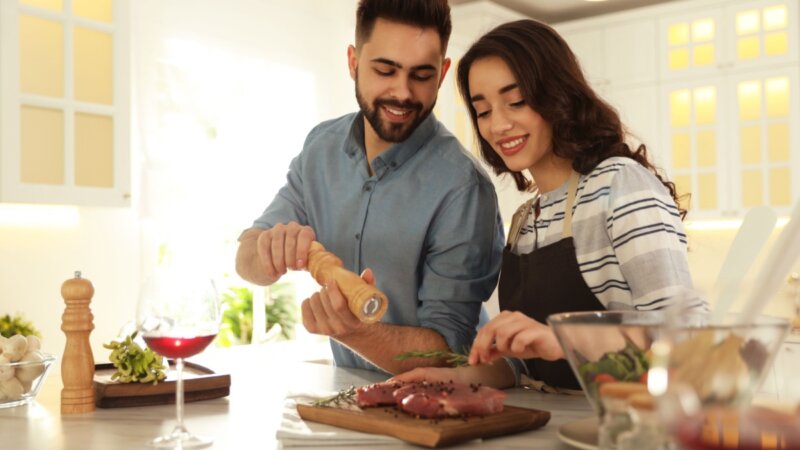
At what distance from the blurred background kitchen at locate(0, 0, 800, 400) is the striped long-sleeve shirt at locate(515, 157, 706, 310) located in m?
1.08

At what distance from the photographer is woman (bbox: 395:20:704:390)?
1.54 m

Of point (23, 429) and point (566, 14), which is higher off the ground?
point (566, 14)

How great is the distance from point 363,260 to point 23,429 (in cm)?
104

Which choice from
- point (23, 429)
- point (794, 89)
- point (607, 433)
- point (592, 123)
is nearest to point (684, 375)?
Answer: point (607, 433)

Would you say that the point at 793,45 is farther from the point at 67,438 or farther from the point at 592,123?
the point at 67,438

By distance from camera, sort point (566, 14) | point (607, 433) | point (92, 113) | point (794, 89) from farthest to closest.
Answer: point (566, 14)
point (794, 89)
point (92, 113)
point (607, 433)

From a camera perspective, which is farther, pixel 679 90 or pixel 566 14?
pixel 566 14

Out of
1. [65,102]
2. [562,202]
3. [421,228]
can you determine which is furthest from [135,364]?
[65,102]

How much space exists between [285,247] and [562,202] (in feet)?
2.01

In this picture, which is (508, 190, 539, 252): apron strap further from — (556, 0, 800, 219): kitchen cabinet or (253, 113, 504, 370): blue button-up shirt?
(556, 0, 800, 219): kitchen cabinet

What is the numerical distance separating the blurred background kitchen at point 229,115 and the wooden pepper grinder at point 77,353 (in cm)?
159

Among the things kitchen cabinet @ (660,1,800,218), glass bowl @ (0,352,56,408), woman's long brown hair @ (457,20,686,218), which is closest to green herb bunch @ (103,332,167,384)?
glass bowl @ (0,352,56,408)

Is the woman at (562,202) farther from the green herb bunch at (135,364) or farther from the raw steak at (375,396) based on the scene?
the green herb bunch at (135,364)

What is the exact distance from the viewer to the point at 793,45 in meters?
4.77
